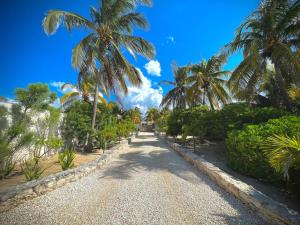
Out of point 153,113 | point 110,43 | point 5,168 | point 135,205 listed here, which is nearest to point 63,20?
point 110,43

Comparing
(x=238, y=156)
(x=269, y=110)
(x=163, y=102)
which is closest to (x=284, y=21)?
(x=269, y=110)

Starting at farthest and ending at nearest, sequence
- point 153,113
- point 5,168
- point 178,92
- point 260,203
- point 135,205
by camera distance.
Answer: point 153,113 < point 178,92 < point 5,168 < point 135,205 < point 260,203

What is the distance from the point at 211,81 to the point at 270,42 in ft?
19.4

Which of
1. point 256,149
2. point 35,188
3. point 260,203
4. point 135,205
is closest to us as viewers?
point 260,203

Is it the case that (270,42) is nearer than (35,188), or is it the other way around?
(35,188)

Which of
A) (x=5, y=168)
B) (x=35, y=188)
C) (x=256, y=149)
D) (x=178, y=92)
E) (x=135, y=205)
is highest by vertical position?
(x=178, y=92)

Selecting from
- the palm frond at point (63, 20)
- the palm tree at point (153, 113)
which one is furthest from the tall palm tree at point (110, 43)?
the palm tree at point (153, 113)

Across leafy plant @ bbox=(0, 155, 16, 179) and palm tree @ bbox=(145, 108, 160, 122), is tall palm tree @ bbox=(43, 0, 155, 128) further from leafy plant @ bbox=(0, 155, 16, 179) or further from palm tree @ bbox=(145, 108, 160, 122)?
palm tree @ bbox=(145, 108, 160, 122)

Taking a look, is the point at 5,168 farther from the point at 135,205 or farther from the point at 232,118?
the point at 232,118

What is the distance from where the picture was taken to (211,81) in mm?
15000

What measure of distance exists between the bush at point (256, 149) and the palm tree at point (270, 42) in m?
5.25

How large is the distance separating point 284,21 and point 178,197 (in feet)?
35.9

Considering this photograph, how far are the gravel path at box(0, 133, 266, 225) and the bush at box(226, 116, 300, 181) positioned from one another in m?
1.27

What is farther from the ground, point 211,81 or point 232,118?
point 211,81
